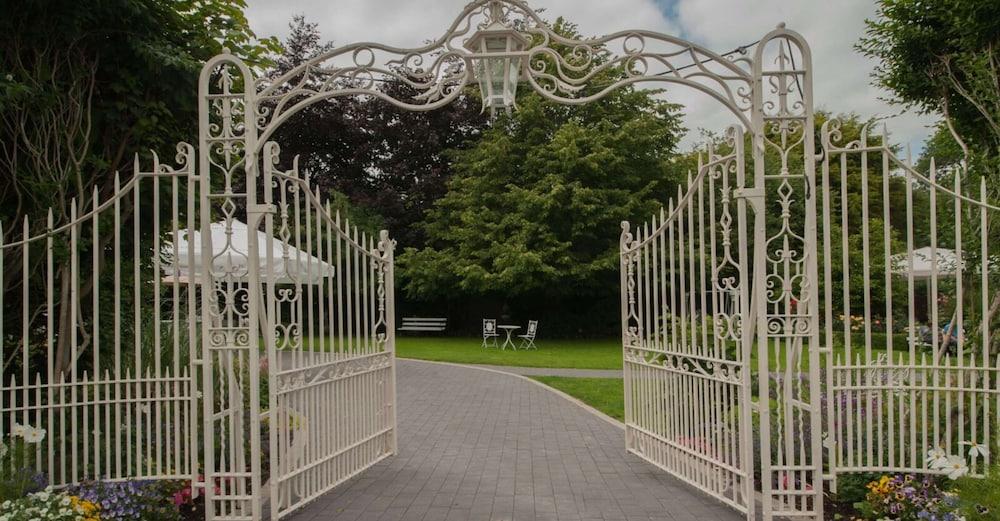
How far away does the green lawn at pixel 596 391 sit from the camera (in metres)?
11.0

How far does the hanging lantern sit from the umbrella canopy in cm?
320

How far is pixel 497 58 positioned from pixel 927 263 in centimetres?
1204

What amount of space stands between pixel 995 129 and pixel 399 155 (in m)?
23.0

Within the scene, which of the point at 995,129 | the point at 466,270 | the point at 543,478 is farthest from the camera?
the point at 466,270

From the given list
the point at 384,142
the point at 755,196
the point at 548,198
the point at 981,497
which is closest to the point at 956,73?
the point at 755,196

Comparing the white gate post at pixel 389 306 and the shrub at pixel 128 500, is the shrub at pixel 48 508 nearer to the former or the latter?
the shrub at pixel 128 500

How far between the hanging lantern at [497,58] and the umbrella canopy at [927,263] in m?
3.20

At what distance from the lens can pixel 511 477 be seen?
713 centimetres

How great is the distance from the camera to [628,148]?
25.0m

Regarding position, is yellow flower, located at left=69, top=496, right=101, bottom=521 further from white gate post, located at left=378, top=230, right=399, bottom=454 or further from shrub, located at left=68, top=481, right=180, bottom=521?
white gate post, located at left=378, top=230, right=399, bottom=454

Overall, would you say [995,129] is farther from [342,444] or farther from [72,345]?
[72,345]

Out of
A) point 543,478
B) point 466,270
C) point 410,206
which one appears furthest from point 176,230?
point 410,206

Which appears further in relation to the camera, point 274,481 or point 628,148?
point 628,148

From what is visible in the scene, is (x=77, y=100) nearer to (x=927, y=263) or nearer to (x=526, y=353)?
(x=927, y=263)
